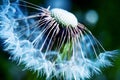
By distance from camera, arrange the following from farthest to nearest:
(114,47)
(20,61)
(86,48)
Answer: (114,47), (86,48), (20,61)

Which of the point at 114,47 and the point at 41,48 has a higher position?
the point at 114,47

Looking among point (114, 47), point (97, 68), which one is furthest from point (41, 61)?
point (114, 47)

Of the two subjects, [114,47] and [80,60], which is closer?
[80,60]

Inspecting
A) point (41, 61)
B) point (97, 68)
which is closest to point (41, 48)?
point (41, 61)

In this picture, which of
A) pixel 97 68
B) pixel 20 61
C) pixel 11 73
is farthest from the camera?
pixel 11 73

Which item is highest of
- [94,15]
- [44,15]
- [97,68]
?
[94,15]

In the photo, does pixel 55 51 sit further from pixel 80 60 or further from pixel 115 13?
pixel 115 13

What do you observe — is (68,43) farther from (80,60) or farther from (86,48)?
(86,48)
